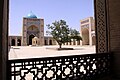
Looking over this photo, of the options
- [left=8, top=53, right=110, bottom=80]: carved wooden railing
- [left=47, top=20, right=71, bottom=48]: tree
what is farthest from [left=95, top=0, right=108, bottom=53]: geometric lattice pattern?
[left=47, top=20, right=71, bottom=48]: tree

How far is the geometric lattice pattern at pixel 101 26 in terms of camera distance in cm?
417

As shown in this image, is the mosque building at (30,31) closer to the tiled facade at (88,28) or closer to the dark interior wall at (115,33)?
the tiled facade at (88,28)

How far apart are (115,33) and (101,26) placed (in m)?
0.54

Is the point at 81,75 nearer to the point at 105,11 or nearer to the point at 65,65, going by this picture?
the point at 65,65

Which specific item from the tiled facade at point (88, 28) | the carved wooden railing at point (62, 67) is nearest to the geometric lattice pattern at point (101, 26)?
the carved wooden railing at point (62, 67)

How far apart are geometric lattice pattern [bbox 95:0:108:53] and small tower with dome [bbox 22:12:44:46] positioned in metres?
37.0

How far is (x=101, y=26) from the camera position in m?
4.32

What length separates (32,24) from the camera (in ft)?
137

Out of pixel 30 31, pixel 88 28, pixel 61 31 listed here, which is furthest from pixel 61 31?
pixel 30 31

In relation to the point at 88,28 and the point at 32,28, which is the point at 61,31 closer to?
the point at 88,28

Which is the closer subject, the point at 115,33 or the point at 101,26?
the point at 115,33

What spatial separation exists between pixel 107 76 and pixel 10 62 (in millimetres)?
2422

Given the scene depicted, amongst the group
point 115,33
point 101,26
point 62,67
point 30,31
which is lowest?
point 62,67

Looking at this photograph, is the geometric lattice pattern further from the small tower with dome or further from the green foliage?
the small tower with dome
